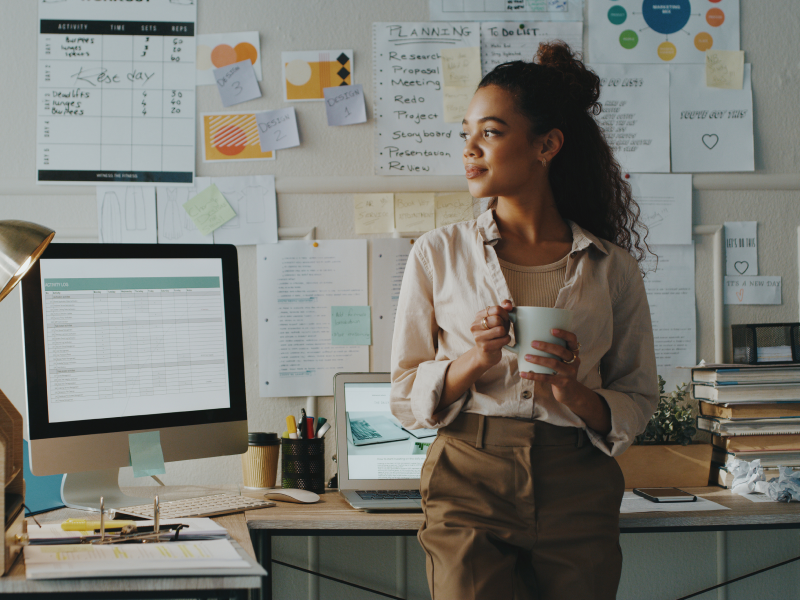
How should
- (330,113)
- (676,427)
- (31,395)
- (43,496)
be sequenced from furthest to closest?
(330,113) → (676,427) → (43,496) → (31,395)

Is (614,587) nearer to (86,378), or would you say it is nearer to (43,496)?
(86,378)

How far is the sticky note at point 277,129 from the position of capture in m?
1.70

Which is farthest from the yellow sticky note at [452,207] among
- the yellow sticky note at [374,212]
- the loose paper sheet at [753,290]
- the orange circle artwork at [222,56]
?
the loose paper sheet at [753,290]

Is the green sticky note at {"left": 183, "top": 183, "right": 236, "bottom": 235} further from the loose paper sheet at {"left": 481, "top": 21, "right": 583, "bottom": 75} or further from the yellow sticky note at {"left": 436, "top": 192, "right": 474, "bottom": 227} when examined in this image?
the loose paper sheet at {"left": 481, "top": 21, "right": 583, "bottom": 75}

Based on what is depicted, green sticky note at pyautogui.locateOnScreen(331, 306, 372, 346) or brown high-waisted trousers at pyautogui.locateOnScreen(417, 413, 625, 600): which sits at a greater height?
green sticky note at pyautogui.locateOnScreen(331, 306, 372, 346)

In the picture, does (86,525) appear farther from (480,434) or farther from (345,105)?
(345,105)

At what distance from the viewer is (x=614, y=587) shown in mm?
1042

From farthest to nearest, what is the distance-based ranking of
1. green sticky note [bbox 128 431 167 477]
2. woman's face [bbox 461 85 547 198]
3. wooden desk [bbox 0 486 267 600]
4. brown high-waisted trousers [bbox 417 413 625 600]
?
1. green sticky note [bbox 128 431 167 477]
2. woman's face [bbox 461 85 547 198]
3. brown high-waisted trousers [bbox 417 413 625 600]
4. wooden desk [bbox 0 486 267 600]

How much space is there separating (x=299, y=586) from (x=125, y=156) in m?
1.21

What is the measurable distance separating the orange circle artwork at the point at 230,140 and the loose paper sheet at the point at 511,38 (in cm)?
67

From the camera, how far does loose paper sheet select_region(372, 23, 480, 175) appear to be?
172cm

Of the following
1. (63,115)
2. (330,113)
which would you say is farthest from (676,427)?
(63,115)

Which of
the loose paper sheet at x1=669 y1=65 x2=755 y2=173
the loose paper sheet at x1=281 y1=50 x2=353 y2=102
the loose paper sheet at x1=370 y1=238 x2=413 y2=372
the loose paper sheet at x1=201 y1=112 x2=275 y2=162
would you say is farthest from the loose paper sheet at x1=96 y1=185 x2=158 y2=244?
the loose paper sheet at x1=669 y1=65 x2=755 y2=173

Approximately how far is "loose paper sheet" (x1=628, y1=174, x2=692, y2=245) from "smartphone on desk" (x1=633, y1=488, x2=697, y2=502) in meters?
0.66
